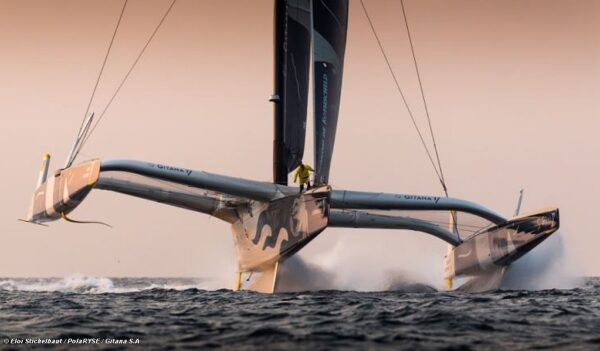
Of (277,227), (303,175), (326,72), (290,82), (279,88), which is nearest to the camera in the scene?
(303,175)

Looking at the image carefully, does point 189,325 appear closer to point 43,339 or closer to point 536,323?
point 43,339

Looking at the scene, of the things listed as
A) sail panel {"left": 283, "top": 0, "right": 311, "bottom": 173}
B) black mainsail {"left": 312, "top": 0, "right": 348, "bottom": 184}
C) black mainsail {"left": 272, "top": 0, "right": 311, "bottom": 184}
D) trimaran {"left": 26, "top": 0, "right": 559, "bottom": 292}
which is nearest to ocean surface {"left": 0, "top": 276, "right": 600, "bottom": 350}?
trimaran {"left": 26, "top": 0, "right": 559, "bottom": 292}

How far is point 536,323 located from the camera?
7.42 metres

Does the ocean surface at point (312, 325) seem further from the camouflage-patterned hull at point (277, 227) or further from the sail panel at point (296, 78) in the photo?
the sail panel at point (296, 78)

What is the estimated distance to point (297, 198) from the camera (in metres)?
13.4

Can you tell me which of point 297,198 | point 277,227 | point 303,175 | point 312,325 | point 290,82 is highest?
point 290,82

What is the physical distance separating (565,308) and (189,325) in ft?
15.8

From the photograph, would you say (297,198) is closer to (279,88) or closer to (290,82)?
(279,88)

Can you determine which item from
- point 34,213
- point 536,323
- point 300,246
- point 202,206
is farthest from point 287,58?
point 536,323

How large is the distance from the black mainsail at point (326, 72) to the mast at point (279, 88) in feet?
3.13

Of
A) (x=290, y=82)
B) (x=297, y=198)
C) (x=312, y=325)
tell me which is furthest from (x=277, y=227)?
(x=312, y=325)

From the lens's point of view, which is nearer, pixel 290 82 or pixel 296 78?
pixel 290 82

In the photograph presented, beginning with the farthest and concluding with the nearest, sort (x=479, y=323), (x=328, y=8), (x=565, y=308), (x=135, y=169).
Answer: (x=328, y=8) → (x=135, y=169) → (x=565, y=308) → (x=479, y=323)

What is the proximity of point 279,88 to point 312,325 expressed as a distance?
31.0ft
